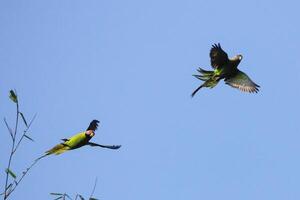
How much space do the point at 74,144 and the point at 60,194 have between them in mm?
416

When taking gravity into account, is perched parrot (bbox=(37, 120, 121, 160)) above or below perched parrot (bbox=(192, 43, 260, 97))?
below

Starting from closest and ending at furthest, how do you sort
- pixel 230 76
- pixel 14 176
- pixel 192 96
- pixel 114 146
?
1. pixel 14 176
2. pixel 114 146
3. pixel 192 96
4. pixel 230 76

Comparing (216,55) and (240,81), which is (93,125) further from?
(240,81)

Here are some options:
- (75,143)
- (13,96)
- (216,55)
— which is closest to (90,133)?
(75,143)

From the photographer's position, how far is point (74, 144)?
4512mm

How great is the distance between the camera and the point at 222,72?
598 inches

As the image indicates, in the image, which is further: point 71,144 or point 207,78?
point 207,78

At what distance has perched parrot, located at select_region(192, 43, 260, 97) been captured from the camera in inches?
579

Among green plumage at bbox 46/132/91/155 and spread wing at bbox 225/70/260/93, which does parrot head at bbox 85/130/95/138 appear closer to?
green plumage at bbox 46/132/91/155

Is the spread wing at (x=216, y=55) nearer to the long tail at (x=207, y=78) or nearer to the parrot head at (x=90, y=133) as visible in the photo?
the long tail at (x=207, y=78)

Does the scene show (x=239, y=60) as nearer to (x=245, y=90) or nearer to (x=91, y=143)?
(x=245, y=90)

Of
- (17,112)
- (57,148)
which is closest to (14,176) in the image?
(57,148)

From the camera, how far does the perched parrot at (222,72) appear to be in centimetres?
1471

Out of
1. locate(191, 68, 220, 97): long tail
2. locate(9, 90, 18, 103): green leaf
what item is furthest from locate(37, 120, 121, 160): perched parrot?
locate(191, 68, 220, 97): long tail
